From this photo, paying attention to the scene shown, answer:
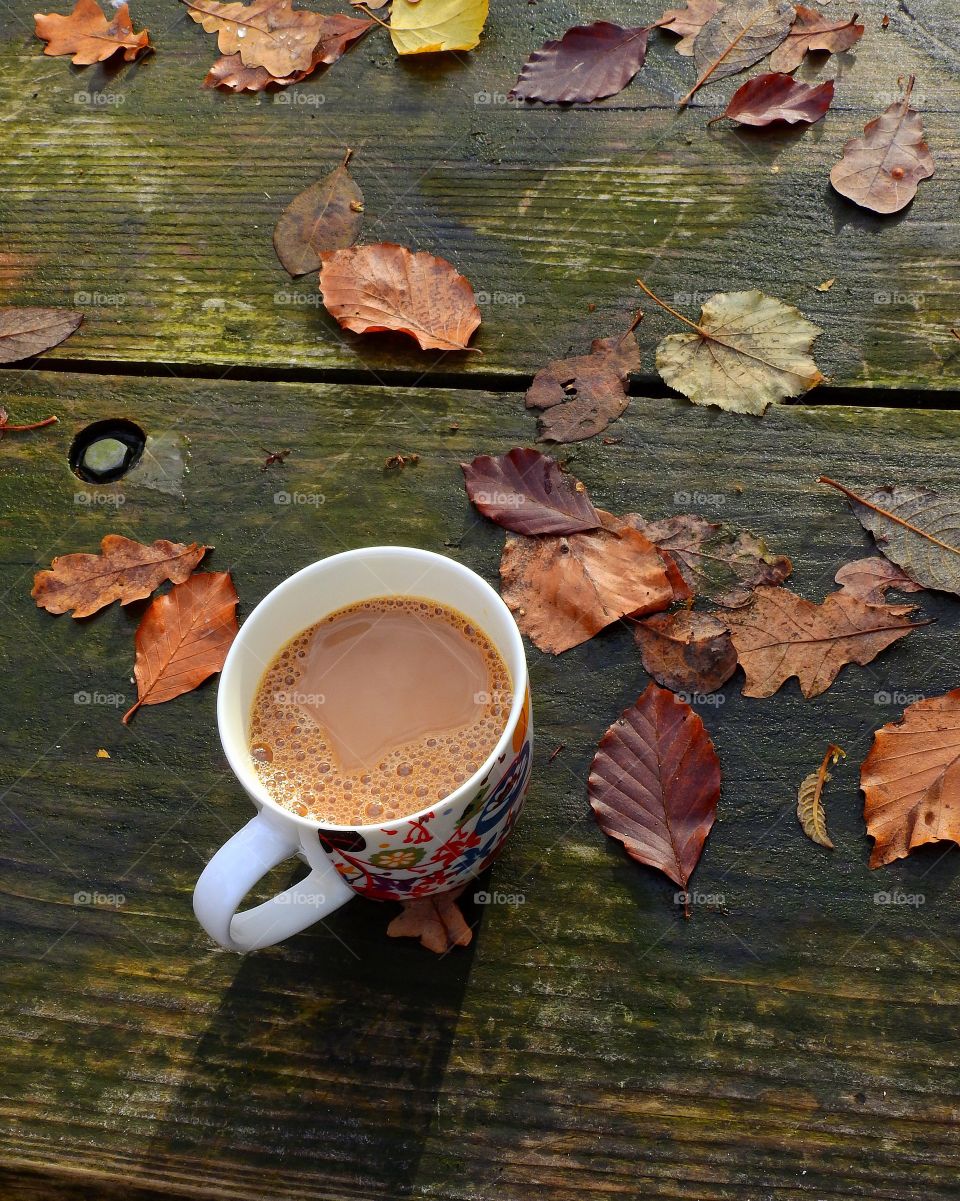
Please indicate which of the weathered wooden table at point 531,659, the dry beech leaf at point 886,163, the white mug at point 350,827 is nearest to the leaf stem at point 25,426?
the weathered wooden table at point 531,659

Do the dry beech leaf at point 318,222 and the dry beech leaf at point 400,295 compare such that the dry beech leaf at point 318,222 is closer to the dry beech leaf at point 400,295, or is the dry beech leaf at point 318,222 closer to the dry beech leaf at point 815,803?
the dry beech leaf at point 400,295

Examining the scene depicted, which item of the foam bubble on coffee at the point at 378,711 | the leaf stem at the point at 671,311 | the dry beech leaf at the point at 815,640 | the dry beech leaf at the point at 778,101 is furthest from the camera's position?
the dry beech leaf at the point at 778,101

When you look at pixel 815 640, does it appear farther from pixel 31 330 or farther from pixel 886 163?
pixel 31 330

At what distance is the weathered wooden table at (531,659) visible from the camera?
1.00m

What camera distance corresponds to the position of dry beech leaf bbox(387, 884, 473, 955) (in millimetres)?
1069

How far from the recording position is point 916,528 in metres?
1.25

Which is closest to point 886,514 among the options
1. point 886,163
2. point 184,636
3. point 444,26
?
point 886,163

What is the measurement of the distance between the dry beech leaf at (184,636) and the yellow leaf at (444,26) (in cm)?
98

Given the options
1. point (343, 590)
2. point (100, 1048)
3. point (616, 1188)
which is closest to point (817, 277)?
point (343, 590)

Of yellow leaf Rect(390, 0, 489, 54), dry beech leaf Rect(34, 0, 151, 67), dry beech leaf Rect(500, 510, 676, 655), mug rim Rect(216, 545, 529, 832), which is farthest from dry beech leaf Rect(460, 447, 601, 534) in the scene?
dry beech leaf Rect(34, 0, 151, 67)

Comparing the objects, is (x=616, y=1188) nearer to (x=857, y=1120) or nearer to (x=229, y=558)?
(x=857, y=1120)

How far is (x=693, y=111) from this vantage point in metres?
1.55

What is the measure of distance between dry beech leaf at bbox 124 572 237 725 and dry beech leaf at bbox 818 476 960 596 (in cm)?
82

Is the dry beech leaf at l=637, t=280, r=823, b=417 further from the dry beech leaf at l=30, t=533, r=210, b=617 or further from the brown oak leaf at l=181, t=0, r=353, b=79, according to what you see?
the brown oak leaf at l=181, t=0, r=353, b=79
